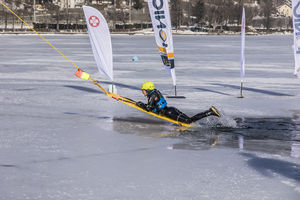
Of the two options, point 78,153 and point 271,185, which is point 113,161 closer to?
point 78,153

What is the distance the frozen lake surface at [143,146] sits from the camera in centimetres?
621

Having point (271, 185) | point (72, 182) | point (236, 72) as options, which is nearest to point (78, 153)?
point (72, 182)

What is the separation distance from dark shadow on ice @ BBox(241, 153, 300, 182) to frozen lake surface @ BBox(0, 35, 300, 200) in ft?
0.04

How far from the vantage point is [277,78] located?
18594 millimetres

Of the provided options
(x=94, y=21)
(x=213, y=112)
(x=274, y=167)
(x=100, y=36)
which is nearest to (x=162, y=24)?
(x=100, y=36)

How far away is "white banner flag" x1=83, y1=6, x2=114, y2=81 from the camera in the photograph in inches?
523

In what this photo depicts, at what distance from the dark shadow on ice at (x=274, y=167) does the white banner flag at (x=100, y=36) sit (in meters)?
6.51

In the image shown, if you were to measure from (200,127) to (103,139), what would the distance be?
2.17 meters

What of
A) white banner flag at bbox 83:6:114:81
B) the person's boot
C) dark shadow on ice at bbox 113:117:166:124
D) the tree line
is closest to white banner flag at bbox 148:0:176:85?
white banner flag at bbox 83:6:114:81

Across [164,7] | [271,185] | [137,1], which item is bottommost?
[271,185]

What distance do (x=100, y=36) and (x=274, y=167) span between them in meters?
7.39

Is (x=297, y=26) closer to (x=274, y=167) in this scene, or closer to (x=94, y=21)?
(x=94, y=21)

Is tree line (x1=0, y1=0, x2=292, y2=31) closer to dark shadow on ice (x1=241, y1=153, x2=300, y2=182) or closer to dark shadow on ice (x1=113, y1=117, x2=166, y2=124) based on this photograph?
dark shadow on ice (x1=113, y1=117, x2=166, y2=124)

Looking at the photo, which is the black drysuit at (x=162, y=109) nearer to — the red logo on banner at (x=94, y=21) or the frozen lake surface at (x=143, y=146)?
the frozen lake surface at (x=143, y=146)
